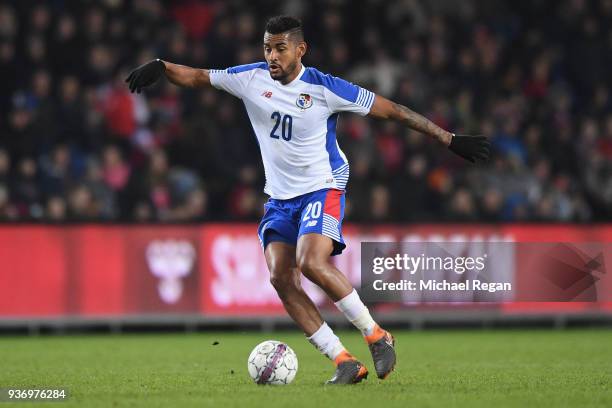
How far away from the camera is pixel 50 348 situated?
1188 centimetres

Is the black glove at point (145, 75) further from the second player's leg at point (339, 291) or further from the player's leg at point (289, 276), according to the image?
the second player's leg at point (339, 291)

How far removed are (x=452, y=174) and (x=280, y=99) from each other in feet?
27.4

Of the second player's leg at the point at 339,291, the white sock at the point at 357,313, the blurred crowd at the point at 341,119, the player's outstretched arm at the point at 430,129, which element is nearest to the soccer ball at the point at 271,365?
the second player's leg at the point at 339,291

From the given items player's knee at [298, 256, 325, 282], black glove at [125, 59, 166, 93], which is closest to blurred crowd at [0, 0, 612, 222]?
black glove at [125, 59, 166, 93]

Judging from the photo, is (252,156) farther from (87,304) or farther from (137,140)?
(87,304)

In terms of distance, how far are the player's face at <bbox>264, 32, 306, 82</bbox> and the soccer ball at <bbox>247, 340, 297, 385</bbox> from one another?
69.8 inches

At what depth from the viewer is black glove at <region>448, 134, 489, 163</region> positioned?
820 cm

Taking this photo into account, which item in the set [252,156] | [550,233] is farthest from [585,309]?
[252,156]

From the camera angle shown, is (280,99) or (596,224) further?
(596,224)

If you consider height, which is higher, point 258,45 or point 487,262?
point 258,45

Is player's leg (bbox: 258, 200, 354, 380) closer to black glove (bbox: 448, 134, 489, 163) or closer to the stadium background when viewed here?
black glove (bbox: 448, 134, 489, 163)

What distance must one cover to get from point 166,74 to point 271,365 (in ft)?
6.76

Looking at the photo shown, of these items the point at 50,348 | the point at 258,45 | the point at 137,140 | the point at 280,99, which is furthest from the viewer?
the point at 258,45

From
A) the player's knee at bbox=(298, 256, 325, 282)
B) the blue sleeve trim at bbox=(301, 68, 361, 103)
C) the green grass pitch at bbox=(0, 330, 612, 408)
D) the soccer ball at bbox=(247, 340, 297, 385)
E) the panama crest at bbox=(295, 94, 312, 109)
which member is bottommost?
the green grass pitch at bbox=(0, 330, 612, 408)
